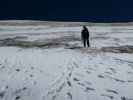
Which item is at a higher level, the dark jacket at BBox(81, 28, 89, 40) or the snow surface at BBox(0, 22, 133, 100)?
the dark jacket at BBox(81, 28, 89, 40)

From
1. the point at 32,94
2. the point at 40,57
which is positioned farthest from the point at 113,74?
the point at 40,57

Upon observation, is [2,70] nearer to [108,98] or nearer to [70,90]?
[70,90]

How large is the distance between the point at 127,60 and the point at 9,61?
8862 mm

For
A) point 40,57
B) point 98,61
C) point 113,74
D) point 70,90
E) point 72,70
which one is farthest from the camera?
point 40,57

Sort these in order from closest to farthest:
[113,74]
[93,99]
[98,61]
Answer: [93,99] → [113,74] → [98,61]

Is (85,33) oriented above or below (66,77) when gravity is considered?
above

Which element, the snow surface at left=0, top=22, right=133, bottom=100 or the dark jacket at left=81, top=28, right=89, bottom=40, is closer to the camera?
the snow surface at left=0, top=22, right=133, bottom=100

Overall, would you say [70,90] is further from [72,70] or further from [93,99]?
[72,70]

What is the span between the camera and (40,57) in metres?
18.5

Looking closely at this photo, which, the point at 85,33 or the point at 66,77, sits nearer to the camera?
the point at 66,77

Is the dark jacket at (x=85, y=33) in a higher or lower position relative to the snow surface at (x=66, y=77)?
higher

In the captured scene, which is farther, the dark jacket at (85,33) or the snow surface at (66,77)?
the dark jacket at (85,33)

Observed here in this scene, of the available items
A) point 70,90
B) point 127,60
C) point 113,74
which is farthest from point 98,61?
point 70,90

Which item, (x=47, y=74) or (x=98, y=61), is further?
(x=98, y=61)
